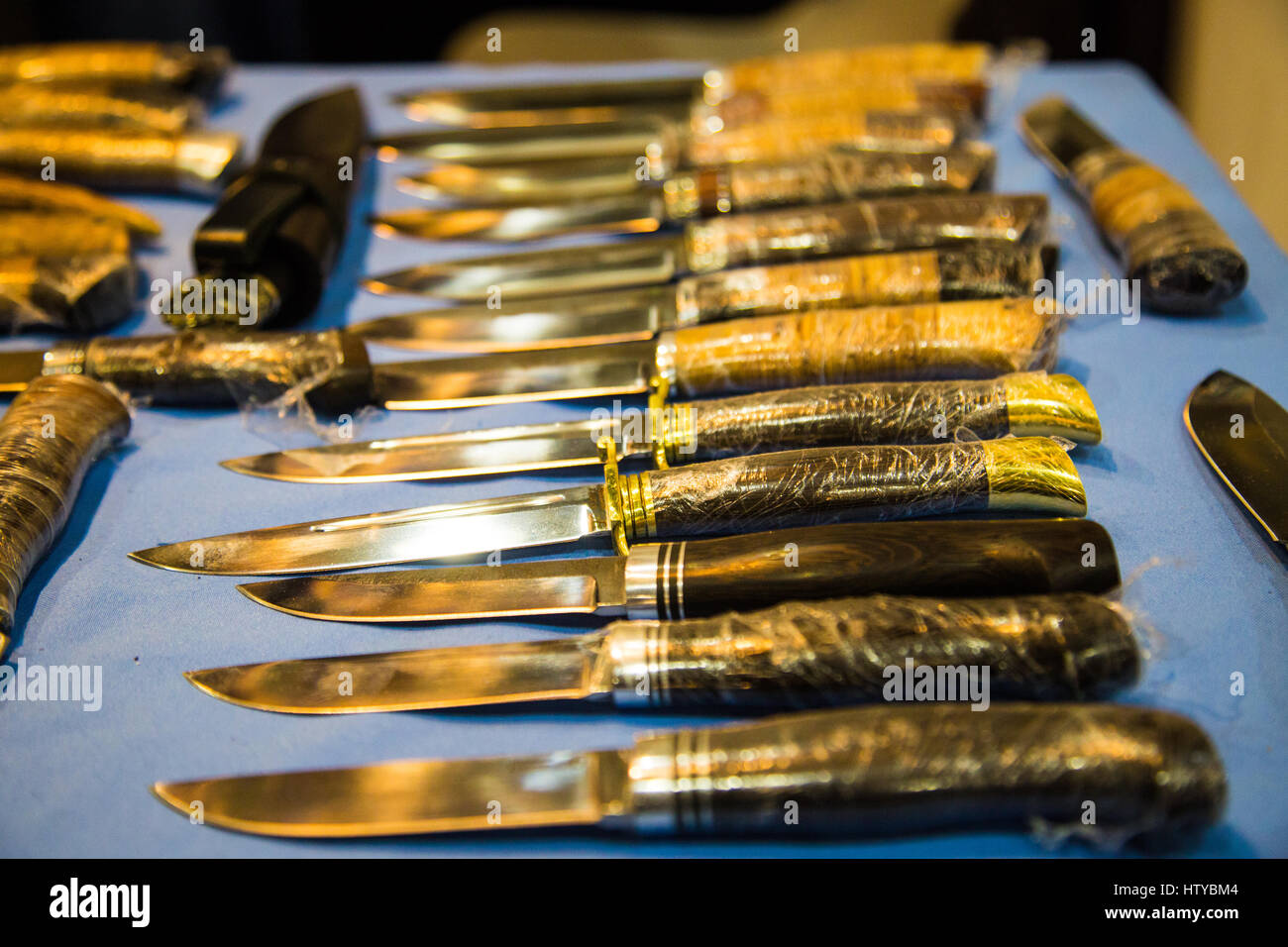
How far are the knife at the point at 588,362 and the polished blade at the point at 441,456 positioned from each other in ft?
0.47

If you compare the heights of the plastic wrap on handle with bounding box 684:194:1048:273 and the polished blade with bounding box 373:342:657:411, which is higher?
the plastic wrap on handle with bounding box 684:194:1048:273

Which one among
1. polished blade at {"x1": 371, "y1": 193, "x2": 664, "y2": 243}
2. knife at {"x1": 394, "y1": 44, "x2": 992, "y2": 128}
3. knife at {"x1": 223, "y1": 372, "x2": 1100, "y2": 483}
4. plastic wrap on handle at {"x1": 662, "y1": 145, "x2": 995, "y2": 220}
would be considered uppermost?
knife at {"x1": 394, "y1": 44, "x2": 992, "y2": 128}

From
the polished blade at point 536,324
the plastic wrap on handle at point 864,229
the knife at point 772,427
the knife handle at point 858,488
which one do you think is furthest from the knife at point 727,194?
the knife handle at point 858,488

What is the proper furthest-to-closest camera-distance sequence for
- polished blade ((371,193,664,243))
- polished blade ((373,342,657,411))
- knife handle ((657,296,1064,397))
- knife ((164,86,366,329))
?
polished blade ((371,193,664,243)), knife ((164,86,366,329)), polished blade ((373,342,657,411)), knife handle ((657,296,1064,397))

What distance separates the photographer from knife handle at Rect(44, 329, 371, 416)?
1869 millimetres

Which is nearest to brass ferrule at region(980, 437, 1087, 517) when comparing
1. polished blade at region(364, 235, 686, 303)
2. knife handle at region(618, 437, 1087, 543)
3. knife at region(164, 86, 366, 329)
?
knife handle at region(618, 437, 1087, 543)

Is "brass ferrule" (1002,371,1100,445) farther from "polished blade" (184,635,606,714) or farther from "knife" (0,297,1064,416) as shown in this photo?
"polished blade" (184,635,606,714)

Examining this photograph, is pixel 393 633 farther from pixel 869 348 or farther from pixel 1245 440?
pixel 1245 440

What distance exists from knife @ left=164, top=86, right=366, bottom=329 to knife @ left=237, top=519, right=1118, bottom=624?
37.5 inches

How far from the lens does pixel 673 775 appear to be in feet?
3.77

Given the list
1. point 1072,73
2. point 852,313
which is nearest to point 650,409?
point 852,313

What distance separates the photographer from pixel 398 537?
1.58 m
